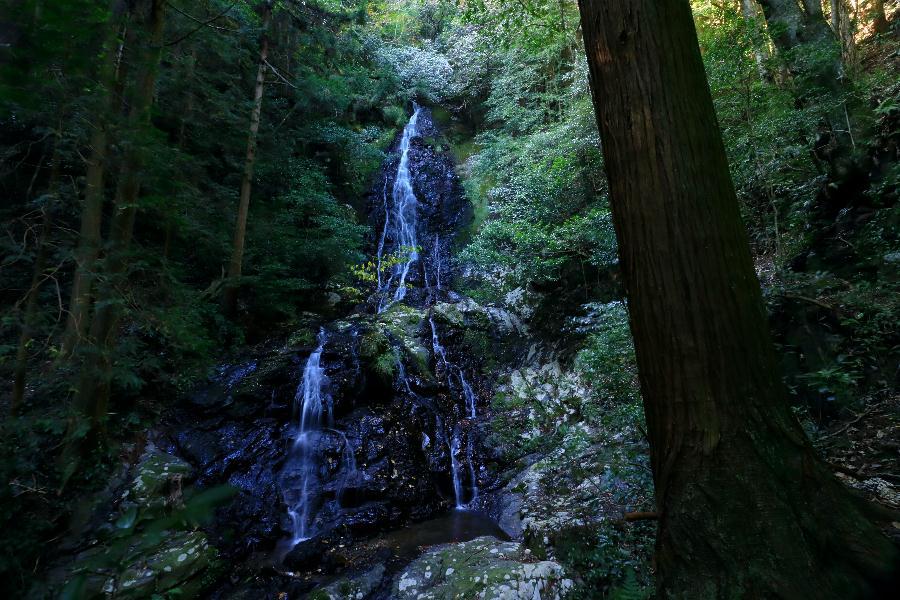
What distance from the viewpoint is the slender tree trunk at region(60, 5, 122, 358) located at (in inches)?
175

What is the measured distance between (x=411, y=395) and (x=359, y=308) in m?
4.16

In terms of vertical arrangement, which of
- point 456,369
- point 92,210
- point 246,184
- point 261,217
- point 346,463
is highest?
point 246,184

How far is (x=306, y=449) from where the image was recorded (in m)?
7.23

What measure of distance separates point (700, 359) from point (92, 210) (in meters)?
6.40

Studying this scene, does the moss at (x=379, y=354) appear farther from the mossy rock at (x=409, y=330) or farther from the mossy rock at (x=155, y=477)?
the mossy rock at (x=155, y=477)

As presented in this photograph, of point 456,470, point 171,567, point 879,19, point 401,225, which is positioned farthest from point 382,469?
point 879,19

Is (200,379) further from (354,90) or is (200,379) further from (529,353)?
(354,90)

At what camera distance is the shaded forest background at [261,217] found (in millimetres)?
3695

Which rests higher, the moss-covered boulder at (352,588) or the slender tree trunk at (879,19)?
the slender tree trunk at (879,19)

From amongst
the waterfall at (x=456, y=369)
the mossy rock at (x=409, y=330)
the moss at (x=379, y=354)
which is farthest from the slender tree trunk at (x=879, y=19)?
the moss at (x=379, y=354)

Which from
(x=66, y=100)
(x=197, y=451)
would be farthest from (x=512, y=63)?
(x=197, y=451)

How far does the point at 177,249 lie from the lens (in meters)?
9.60

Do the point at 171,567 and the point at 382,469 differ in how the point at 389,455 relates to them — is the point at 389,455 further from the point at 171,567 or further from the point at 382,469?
the point at 171,567

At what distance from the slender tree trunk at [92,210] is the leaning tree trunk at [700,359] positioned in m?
4.82
